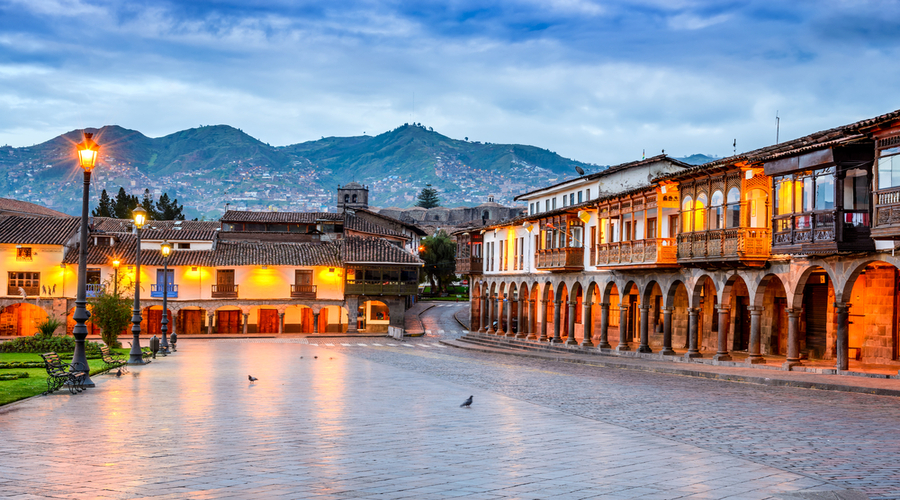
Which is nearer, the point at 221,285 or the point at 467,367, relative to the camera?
the point at 467,367

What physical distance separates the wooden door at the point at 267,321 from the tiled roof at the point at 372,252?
689 centimetres

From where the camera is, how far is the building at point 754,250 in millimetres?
21969

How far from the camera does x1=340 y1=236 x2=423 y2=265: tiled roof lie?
60.0 meters

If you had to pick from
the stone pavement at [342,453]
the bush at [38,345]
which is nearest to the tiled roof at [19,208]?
the bush at [38,345]

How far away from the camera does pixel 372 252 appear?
60.9m

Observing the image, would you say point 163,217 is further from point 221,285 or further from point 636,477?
point 636,477

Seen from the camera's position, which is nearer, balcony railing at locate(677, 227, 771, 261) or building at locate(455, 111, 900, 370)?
building at locate(455, 111, 900, 370)

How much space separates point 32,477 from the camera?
27.0 feet

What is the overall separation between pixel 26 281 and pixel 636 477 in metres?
57.1

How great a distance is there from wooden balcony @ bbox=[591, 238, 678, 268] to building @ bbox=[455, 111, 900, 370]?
5 centimetres

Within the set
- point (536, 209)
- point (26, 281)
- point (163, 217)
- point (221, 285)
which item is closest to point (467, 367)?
point (536, 209)

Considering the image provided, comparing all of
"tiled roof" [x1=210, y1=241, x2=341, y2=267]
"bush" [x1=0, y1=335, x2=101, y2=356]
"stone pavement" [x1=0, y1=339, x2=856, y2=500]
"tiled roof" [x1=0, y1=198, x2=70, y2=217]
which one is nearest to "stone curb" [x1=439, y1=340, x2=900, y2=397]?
"stone pavement" [x1=0, y1=339, x2=856, y2=500]

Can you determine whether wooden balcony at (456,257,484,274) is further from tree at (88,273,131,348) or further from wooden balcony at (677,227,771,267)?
wooden balcony at (677,227,771,267)

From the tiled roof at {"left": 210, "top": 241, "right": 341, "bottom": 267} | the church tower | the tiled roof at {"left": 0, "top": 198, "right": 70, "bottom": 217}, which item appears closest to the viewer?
the tiled roof at {"left": 210, "top": 241, "right": 341, "bottom": 267}
